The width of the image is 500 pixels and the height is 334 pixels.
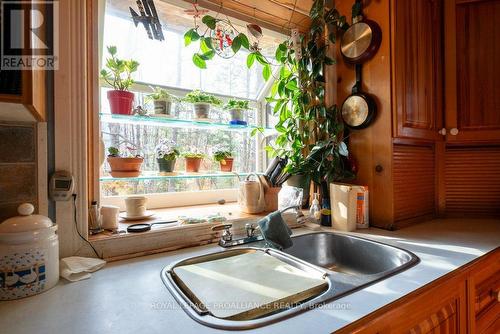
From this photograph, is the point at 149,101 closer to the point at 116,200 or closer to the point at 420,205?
the point at 116,200

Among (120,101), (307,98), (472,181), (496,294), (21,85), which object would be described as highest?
(307,98)

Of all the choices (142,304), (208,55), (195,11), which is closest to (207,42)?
(208,55)

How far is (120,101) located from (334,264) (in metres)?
1.19

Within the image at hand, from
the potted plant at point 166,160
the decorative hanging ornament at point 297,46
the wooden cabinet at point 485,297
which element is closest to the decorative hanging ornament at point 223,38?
the decorative hanging ornament at point 297,46

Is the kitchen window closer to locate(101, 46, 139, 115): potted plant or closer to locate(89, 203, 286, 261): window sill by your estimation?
locate(101, 46, 139, 115): potted plant

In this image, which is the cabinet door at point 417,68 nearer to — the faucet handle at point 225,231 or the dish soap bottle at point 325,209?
the dish soap bottle at point 325,209

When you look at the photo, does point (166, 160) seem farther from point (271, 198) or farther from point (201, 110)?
point (271, 198)

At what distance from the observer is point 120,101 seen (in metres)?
1.09

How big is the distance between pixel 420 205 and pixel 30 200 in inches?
69.4

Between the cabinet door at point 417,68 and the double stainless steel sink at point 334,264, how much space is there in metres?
0.56

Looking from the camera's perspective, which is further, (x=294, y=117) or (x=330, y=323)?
(x=294, y=117)

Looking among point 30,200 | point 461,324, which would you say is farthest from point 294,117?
point 30,200

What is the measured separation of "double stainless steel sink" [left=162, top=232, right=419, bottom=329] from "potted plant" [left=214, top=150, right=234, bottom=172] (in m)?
0.50

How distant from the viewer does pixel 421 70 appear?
1.38m
